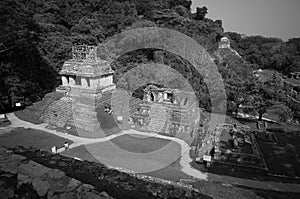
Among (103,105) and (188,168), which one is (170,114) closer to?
(103,105)

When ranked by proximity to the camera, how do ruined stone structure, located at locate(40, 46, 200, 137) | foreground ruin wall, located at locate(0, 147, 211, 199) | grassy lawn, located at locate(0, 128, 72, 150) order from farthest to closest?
ruined stone structure, located at locate(40, 46, 200, 137) < grassy lawn, located at locate(0, 128, 72, 150) < foreground ruin wall, located at locate(0, 147, 211, 199)

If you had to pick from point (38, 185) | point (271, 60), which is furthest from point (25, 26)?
point (271, 60)

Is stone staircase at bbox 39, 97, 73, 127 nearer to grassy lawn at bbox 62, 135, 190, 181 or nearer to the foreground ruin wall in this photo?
grassy lawn at bbox 62, 135, 190, 181

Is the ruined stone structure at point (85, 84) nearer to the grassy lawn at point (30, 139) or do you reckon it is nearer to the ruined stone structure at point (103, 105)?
the ruined stone structure at point (103, 105)

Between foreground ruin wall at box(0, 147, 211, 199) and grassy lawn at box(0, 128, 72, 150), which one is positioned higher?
foreground ruin wall at box(0, 147, 211, 199)

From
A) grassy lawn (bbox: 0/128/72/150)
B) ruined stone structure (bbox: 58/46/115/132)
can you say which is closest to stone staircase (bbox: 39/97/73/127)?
ruined stone structure (bbox: 58/46/115/132)

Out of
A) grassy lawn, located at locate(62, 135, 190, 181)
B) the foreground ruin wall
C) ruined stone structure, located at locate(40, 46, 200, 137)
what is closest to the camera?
the foreground ruin wall

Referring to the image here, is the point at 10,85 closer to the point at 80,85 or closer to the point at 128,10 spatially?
the point at 80,85
